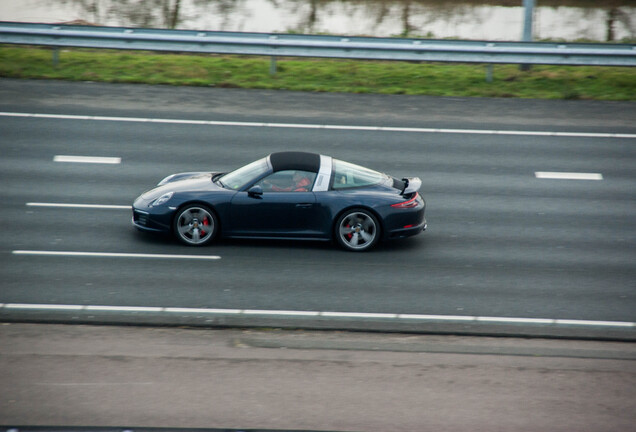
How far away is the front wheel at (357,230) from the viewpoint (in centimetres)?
1170

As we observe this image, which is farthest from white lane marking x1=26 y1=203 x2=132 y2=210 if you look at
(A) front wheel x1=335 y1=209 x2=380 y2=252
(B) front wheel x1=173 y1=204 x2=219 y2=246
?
(A) front wheel x1=335 y1=209 x2=380 y2=252

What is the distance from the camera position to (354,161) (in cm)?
1573

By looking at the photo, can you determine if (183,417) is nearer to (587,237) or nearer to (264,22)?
(587,237)

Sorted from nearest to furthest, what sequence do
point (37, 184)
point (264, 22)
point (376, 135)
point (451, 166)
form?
point (37, 184), point (451, 166), point (376, 135), point (264, 22)

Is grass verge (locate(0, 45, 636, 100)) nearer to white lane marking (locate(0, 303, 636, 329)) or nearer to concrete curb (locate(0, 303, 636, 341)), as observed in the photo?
white lane marking (locate(0, 303, 636, 329))

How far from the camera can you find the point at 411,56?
802 inches

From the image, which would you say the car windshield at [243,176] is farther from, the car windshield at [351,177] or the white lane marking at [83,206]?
the white lane marking at [83,206]

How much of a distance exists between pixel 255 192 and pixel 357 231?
5.35ft

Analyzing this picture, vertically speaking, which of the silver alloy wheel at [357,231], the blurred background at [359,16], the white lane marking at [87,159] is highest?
the blurred background at [359,16]

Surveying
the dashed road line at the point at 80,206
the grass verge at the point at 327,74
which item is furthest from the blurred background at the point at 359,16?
the dashed road line at the point at 80,206

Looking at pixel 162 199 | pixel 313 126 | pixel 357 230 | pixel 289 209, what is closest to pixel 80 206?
pixel 162 199

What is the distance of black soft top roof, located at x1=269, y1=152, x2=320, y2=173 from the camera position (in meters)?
11.8

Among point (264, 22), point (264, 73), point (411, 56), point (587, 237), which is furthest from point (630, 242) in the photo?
point (264, 22)

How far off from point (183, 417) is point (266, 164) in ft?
18.5
